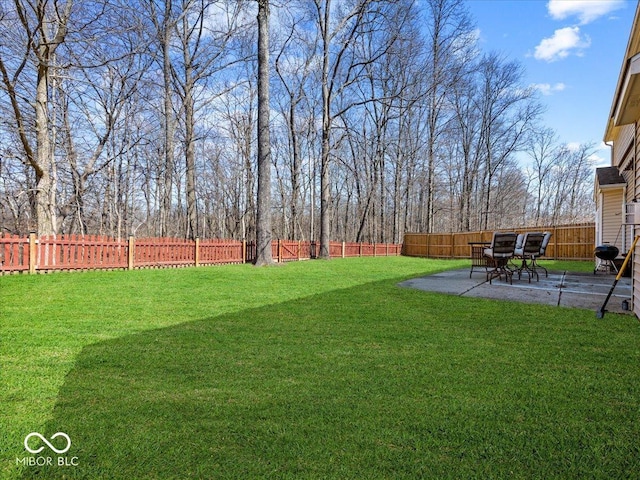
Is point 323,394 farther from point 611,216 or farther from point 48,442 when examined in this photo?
point 611,216

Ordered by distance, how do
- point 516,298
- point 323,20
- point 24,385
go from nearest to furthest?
point 24,385
point 516,298
point 323,20

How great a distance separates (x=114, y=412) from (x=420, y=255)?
2430cm

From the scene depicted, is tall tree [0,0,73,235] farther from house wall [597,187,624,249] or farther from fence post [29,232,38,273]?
house wall [597,187,624,249]

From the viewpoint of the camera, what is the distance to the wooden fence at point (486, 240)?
1708 centimetres

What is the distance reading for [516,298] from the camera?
18.5ft

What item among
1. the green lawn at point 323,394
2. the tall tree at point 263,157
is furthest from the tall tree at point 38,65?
the green lawn at point 323,394

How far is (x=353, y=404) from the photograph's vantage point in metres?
2.04

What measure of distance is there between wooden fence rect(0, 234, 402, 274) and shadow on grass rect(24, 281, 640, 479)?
7079mm

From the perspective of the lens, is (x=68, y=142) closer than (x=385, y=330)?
No

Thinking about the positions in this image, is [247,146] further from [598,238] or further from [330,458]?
[330,458]

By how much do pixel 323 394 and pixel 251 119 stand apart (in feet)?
82.6

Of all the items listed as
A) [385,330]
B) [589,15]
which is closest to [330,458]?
[385,330]

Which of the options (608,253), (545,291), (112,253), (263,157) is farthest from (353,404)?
(263,157)

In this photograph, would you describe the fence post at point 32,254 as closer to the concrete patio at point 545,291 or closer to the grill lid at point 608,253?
the concrete patio at point 545,291
